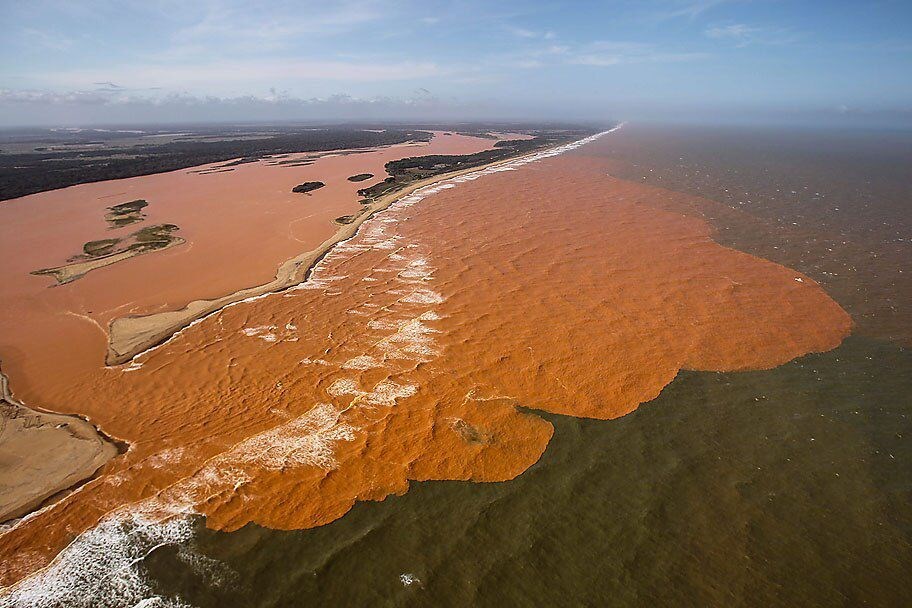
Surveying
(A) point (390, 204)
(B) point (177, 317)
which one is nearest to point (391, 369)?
(B) point (177, 317)

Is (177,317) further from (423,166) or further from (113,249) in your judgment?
(423,166)

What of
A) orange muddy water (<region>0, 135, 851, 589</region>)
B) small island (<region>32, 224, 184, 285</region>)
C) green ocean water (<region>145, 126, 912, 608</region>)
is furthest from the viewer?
small island (<region>32, 224, 184, 285</region>)

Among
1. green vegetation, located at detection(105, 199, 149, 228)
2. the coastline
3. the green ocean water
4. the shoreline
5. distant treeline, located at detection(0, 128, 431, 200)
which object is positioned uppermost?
distant treeline, located at detection(0, 128, 431, 200)

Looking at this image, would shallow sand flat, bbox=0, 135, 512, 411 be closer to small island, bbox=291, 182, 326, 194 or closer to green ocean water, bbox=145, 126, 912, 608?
small island, bbox=291, 182, 326, 194

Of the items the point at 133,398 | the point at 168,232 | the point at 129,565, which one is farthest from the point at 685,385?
the point at 168,232

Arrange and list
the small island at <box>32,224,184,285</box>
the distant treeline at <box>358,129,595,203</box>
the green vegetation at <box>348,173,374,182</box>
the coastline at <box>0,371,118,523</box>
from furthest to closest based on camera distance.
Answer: the green vegetation at <box>348,173,374,182</box> < the distant treeline at <box>358,129,595,203</box> < the small island at <box>32,224,184,285</box> < the coastline at <box>0,371,118,523</box>

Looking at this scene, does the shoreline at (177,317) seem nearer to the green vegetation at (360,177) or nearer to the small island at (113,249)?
the small island at (113,249)

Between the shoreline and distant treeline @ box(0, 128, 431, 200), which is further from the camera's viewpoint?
distant treeline @ box(0, 128, 431, 200)

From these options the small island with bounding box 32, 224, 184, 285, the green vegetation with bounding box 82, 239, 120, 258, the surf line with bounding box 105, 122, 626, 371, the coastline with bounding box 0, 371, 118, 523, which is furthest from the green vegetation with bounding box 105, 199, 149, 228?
the coastline with bounding box 0, 371, 118, 523

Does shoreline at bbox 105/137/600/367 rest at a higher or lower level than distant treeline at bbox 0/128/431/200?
lower
